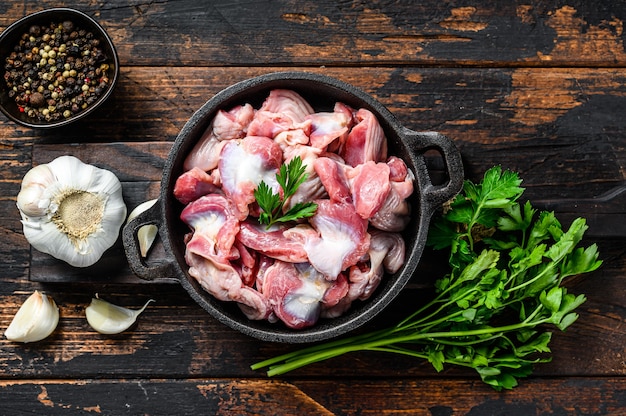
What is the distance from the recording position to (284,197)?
2084mm

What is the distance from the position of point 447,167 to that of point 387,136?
0.23 m

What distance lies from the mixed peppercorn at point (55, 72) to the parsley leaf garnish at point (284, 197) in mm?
735

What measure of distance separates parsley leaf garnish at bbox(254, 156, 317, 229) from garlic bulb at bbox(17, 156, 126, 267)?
1.83ft

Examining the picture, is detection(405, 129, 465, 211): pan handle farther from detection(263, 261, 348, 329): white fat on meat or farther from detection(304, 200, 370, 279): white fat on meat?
detection(263, 261, 348, 329): white fat on meat

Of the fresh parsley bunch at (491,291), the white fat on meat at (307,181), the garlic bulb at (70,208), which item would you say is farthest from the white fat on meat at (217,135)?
the fresh parsley bunch at (491,291)

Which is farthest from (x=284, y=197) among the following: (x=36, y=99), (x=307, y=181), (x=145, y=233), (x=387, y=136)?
(x=36, y=99)

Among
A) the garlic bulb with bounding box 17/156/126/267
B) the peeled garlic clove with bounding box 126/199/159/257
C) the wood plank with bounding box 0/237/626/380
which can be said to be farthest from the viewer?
the wood plank with bounding box 0/237/626/380

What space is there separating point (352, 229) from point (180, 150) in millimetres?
546

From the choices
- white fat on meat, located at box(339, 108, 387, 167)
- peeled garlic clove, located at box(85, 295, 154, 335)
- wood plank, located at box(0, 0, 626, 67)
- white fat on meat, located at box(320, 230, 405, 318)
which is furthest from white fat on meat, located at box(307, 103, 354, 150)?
peeled garlic clove, located at box(85, 295, 154, 335)

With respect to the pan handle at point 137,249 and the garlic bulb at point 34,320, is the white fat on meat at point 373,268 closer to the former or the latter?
the pan handle at point 137,249

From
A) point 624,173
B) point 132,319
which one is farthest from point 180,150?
point 624,173

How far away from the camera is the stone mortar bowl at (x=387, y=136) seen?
2.13 m

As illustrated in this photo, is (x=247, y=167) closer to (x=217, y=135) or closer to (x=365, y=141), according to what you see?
(x=217, y=135)

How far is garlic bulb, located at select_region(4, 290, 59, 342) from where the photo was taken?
97.3 inches
